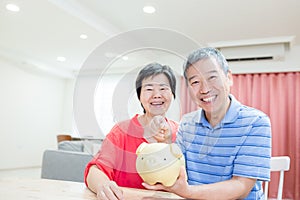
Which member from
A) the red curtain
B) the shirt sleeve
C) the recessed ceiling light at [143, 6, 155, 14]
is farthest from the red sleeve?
the red curtain

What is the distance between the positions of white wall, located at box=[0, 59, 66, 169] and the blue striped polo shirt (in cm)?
531

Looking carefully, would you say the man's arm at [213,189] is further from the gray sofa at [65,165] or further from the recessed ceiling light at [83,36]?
the recessed ceiling light at [83,36]

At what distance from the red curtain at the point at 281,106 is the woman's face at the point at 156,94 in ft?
12.4

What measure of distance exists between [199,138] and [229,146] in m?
0.16

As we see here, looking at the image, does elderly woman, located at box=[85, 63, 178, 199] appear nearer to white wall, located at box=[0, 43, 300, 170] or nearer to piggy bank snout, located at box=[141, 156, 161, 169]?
piggy bank snout, located at box=[141, 156, 161, 169]

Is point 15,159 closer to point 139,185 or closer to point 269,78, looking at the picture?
point 269,78

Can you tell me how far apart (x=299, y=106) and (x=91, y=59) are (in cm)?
399

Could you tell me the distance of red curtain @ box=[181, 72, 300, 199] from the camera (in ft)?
12.4

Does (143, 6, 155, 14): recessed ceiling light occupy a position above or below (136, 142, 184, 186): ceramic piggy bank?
above

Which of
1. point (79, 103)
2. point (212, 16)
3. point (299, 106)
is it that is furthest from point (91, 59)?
point (299, 106)

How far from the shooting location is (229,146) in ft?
2.58

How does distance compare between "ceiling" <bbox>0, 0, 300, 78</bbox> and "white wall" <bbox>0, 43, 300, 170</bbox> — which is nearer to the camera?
"ceiling" <bbox>0, 0, 300, 78</bbox>

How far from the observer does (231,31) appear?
3.46 m

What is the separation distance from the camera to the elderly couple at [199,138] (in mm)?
548
